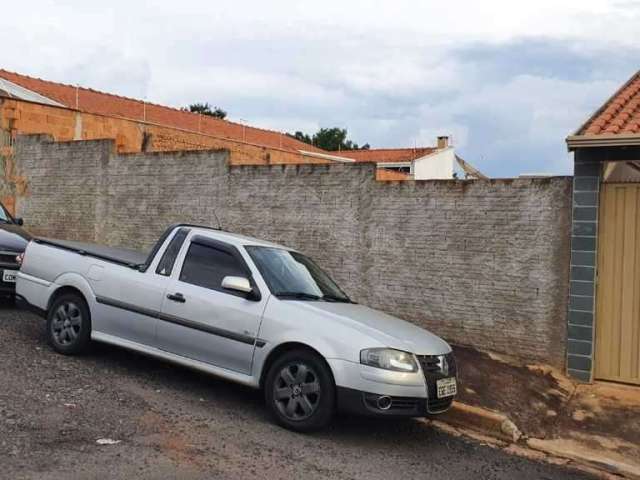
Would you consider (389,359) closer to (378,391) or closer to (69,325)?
(378,391)

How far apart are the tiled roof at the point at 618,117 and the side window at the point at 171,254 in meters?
4.71

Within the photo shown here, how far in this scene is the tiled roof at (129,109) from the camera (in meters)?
20.2

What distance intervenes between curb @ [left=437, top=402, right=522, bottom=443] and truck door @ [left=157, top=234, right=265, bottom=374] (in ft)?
7.13

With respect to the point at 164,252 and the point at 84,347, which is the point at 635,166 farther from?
the point at 84,347

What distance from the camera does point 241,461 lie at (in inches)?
199

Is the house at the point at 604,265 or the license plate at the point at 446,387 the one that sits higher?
the house at the point at 604,265

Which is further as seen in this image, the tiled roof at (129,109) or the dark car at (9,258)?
the tiled roof at (129,109)

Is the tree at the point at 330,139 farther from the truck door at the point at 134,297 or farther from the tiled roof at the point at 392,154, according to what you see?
the truck door at the point at 134,297

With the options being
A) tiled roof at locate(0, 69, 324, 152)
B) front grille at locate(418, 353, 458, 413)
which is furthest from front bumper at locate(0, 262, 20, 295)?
tiled roof at locate(0, 69, 324, 152)

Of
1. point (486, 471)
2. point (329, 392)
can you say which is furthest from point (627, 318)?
point (329, 392)

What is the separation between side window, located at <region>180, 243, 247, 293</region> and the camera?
664 cm

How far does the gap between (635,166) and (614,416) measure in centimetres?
314

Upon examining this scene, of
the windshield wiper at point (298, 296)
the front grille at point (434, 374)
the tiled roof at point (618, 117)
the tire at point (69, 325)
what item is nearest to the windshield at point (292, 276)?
the windshield wiper at point (298, 296)

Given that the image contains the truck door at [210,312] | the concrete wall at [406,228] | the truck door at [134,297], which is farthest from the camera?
the concrete wall at [406,228]
